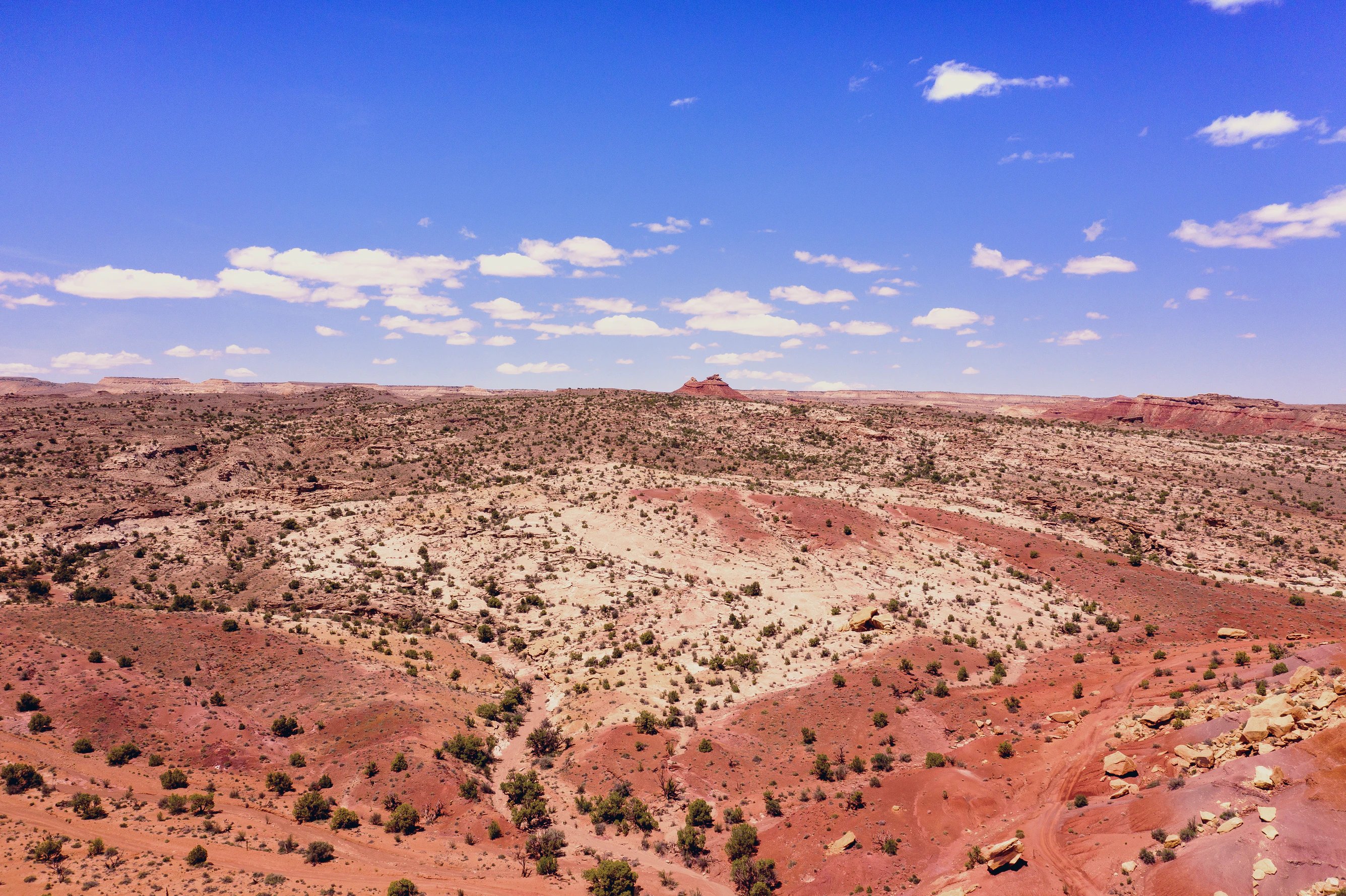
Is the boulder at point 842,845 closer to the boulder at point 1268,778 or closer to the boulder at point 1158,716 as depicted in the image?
the boulder at point 1268,778

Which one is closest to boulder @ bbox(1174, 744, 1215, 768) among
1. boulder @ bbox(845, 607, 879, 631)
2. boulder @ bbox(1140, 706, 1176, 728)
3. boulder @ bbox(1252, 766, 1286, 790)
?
boulder @ bbox(1252, 766, 1286, 790)

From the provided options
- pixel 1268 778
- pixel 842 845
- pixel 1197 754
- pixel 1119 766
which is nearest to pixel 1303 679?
pixel 1197 754

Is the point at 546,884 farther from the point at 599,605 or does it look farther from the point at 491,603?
the point at 491,603

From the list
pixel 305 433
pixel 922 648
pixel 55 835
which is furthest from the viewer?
pixel 305 433

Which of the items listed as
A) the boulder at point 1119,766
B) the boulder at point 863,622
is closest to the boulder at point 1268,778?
the boulder at point 1119,766

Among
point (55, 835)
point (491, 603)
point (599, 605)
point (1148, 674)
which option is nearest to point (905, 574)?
point (1148, 674)

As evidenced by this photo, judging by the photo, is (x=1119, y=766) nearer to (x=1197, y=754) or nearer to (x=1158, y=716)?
(x=1197, y=754)
